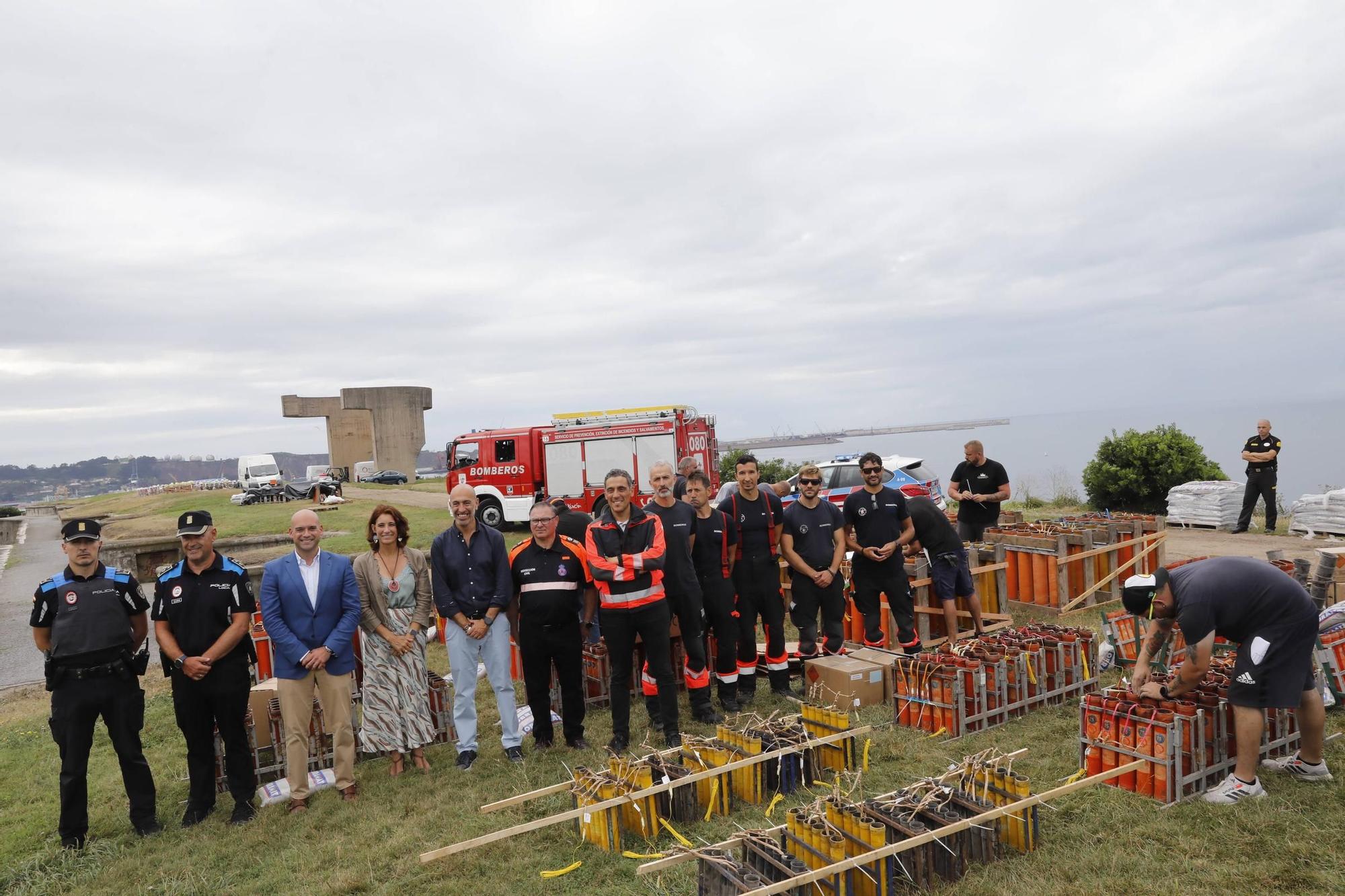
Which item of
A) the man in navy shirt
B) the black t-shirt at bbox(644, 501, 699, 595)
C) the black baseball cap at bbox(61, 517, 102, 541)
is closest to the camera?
the black baseball cap at bbox(61, 517, 102, 541)

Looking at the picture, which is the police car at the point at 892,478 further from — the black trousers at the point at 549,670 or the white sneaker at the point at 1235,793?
the white sneaker at the point at 1235,793

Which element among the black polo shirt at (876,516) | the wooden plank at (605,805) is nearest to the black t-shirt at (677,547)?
the wooden plank at (605,805)

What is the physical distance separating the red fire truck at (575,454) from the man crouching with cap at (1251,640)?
12671 mm

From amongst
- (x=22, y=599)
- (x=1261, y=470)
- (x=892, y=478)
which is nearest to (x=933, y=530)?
(x=892, y=478)

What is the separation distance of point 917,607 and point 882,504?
1.54 metres

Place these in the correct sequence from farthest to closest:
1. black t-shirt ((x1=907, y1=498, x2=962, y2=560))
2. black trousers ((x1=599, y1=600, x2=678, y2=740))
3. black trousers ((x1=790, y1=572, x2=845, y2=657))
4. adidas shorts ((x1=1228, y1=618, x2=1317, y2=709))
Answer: black t-shirt ((x1=907, y1=498, x2=962, y2=560)) < black trousers ((x1=790, y1=572, x2=845, y2=657)) < black trousers ((x1=599, y1=600, x2=678, y2=740)) < adidas shorts ((x1=1228, y1=618, x2=1317, y2=709))

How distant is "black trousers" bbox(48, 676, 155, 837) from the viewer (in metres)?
5.06

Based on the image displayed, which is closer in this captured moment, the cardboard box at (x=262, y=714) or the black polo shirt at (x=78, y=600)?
the black polo shirt at (x=78, y=600)

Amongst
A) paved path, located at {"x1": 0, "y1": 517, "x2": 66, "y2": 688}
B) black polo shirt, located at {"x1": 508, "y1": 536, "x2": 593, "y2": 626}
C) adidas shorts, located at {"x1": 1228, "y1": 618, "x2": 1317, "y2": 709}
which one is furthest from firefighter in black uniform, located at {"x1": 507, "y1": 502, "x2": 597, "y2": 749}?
paved path, located at {"x1": 0, "y1": 517, "x2": 66, "y2": 688}

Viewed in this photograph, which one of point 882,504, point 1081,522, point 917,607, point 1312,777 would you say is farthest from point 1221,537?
point 1312,777

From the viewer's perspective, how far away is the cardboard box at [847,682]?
6273 mm

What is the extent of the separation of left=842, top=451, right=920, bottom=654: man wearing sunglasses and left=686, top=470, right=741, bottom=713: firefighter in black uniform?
4.65ft

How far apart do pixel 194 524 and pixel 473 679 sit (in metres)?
2.18

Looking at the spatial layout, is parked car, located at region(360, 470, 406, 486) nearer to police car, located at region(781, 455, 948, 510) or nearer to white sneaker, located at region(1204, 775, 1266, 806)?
police car, located at region(781, 455, 948, 510)
